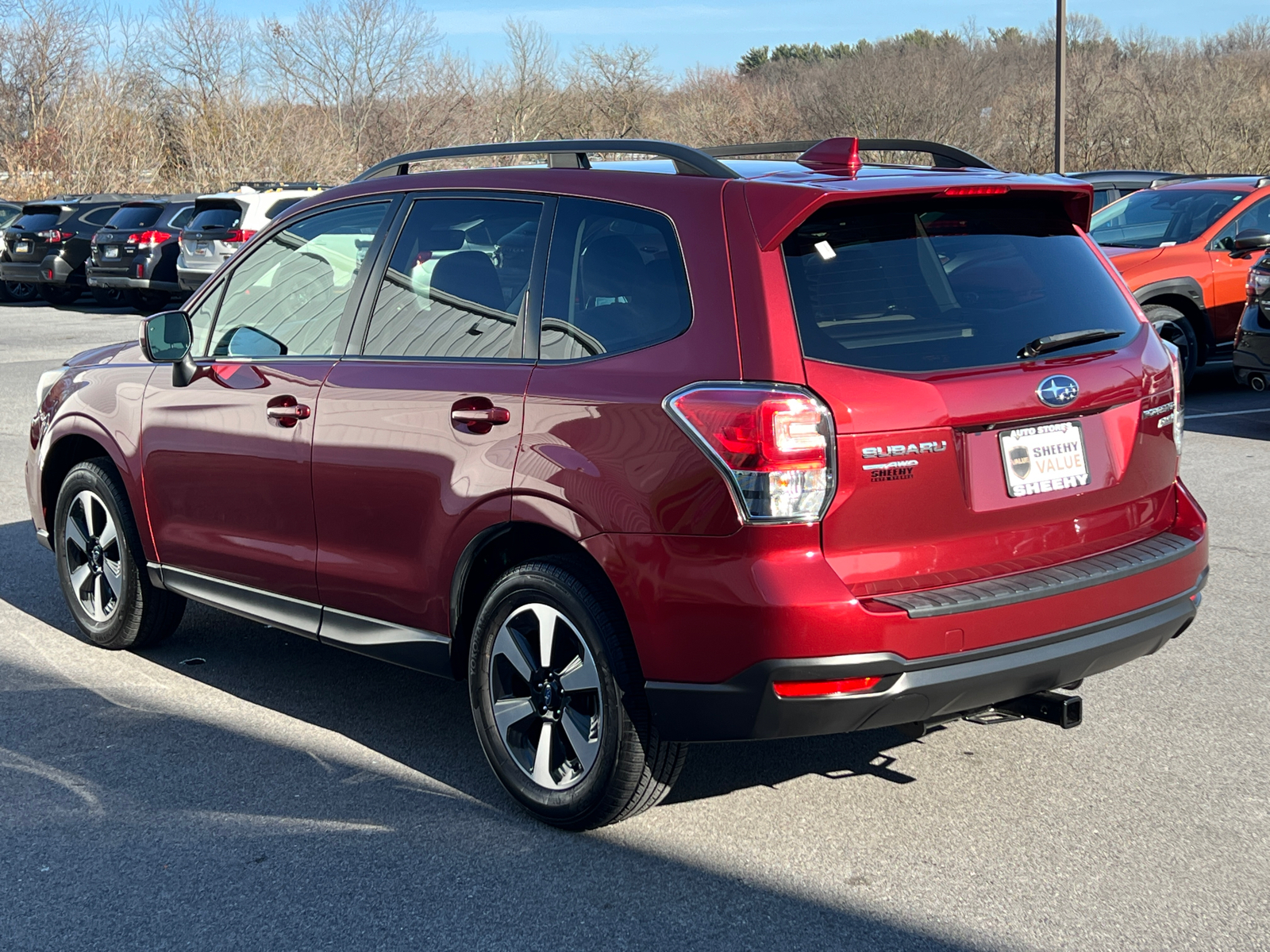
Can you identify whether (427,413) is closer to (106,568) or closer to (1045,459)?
(1045,459)

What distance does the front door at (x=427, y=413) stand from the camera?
394 centimetres

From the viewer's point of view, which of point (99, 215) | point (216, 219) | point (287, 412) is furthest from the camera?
point (99, 215)

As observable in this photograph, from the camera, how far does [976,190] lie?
3.77 m

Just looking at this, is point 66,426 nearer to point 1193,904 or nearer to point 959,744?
point 959,744

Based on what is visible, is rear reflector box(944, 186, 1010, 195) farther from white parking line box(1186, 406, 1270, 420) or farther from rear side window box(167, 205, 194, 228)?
rear side window box(167, 205, 194, 228)

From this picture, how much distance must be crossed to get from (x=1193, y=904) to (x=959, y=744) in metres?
1.15

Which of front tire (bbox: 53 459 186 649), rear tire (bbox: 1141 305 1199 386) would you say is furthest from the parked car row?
front tire (bbox: 53 459 186 649)

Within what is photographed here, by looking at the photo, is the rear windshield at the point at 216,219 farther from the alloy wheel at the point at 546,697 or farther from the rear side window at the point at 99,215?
the alloy wheel at the point at 546,697

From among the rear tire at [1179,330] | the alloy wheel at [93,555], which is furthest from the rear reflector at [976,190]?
the rear tire at [1179,330]

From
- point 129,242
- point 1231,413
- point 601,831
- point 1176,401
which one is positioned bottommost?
point 1231,413

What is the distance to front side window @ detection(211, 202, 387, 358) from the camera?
4625 millimetres

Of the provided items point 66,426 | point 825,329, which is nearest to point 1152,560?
point 825,329

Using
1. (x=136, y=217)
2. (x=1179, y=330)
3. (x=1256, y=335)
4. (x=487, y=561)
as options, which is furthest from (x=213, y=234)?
(x=487, y=561)

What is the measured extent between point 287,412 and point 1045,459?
8.00 ft
